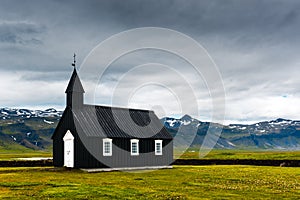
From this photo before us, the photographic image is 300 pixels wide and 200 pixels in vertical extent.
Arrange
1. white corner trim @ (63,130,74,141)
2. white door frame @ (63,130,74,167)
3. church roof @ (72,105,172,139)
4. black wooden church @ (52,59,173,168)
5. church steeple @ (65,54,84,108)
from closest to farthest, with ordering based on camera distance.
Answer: black wooden church @ (52,59,173,168)
white door frame @ (63,130,74,167)
white corner trim @ (63,130,74,141)
church roof @ (72,105,172,139)
church steeple @ (65,54,84,108)

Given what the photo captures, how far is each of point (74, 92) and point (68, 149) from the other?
→ 313 inches

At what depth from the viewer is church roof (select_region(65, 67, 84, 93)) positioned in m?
53.6

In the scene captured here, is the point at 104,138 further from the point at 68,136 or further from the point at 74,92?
the point at 74,92

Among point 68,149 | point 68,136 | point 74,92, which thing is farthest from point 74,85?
point 68,149

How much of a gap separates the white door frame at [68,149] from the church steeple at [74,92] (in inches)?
164

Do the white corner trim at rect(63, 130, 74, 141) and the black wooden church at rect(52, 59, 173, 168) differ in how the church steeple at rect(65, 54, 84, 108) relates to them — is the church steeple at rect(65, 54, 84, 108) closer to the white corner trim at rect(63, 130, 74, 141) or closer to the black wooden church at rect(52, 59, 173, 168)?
the black wooden church at rect(52, 59, 173, 168)

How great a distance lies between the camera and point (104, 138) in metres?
51.2

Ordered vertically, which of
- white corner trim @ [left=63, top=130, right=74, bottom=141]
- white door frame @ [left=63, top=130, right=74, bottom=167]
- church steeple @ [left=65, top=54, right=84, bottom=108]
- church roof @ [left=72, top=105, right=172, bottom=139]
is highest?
church steeple @ [left=65, top=54, right=84, bottom=108]

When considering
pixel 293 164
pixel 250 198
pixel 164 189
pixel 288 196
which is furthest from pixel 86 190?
pixel 293 164

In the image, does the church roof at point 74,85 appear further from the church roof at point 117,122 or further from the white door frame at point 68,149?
the white door frame at point 68,149

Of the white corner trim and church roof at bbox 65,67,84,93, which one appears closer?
the white corner trim

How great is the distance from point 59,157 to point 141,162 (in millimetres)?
11516

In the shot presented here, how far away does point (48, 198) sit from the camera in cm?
2327

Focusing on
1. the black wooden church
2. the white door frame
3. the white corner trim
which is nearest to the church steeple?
the black wooden church
